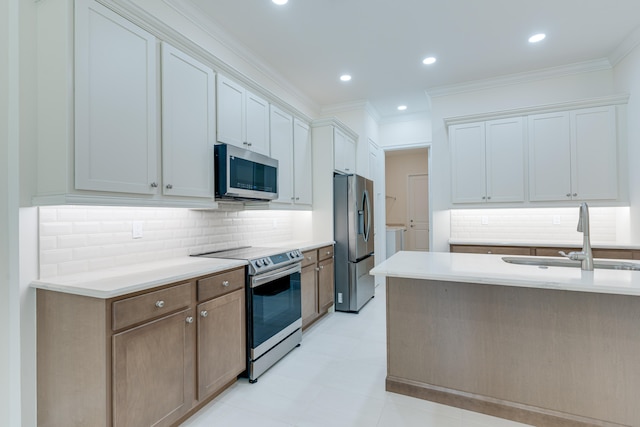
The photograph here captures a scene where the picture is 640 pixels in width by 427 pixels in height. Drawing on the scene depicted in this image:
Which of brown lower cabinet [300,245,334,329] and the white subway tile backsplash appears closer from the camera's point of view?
the white subway tile backsplash

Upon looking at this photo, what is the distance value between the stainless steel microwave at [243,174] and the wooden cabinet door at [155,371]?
3.43 ft

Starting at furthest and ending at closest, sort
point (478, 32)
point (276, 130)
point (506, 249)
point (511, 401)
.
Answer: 1. point (506, 249)
2. point (276, 130)
3. point (478, 32)
4. point (511, 401)

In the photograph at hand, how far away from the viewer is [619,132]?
3.49 meters

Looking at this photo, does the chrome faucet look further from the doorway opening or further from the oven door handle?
the doorway opening

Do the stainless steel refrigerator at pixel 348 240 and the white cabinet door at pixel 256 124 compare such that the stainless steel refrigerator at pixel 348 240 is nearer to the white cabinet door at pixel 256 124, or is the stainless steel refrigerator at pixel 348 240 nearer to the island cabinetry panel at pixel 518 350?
the white cabinet door at pixel 256 124

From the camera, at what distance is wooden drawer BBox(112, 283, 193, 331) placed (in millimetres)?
1505

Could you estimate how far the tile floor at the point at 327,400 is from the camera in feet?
6.25

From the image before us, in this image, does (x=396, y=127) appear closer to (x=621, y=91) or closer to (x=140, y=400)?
(x=621, y=91)

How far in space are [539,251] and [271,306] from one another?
3.01 m

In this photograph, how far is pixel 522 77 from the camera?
159 inches

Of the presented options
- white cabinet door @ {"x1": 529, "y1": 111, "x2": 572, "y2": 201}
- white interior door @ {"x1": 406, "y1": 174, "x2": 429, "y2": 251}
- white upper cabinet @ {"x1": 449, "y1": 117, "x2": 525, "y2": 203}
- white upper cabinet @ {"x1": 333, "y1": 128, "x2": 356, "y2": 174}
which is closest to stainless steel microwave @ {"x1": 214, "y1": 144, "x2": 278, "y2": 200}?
white upper cabinet @ {"x1": 333, "y1": 128, "x2": 356, "y2": 174}

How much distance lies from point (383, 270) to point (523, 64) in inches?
137

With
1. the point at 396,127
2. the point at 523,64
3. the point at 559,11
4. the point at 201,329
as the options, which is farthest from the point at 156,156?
the point at 396,127

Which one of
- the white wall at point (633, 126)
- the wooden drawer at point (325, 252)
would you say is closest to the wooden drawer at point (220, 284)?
the wooden drawer at point (325, 252)
